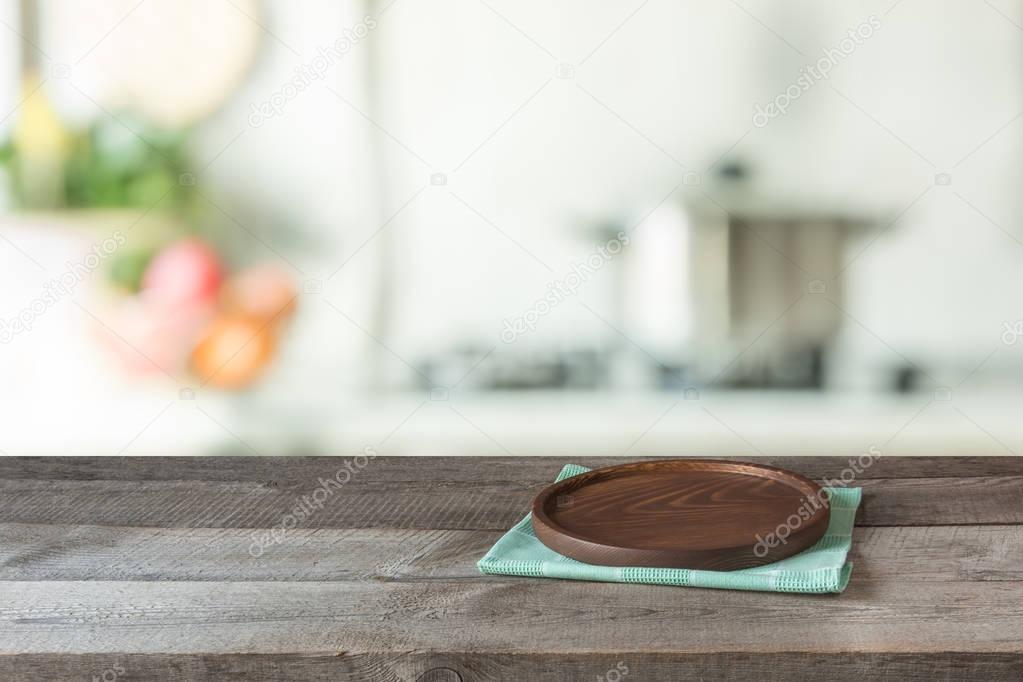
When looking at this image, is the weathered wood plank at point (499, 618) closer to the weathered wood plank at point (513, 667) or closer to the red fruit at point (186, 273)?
the weathered wood plank at point (513, 667)

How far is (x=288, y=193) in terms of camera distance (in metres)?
2.29

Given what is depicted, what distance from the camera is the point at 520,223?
2256 mm

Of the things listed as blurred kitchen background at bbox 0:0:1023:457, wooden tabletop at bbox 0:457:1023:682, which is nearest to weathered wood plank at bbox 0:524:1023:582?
wooden tabletop at bbox 0:457:1023:682

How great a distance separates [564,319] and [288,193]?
2.14ft

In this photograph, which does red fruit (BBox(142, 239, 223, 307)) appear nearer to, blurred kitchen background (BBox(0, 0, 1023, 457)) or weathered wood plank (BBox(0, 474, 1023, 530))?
blurred kitchen background (BBox(0, 0, 1023, 457))

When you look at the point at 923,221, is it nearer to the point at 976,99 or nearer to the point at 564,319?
the point at 976,99

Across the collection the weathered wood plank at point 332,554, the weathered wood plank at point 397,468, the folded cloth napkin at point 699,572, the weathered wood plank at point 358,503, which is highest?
the folded cloth napkin at point 699,572

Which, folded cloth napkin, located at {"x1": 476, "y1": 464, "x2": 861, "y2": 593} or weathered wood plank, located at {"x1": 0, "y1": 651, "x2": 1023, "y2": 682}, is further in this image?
folded cloth napkin, located at {"x1": 476, "y1": 464, "x2": 861, "y2": 593}

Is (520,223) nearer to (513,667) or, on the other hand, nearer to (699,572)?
(699,572)

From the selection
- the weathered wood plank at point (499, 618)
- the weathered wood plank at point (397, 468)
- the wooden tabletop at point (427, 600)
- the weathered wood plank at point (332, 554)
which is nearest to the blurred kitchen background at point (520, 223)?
the weathered wood plank at point (397, 468)

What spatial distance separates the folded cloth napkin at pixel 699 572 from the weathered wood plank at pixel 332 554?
0.02 meters

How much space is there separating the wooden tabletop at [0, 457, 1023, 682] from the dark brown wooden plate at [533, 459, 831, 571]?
35mm

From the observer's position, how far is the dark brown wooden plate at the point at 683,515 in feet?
2.67

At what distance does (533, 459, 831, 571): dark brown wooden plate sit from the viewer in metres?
0.81
